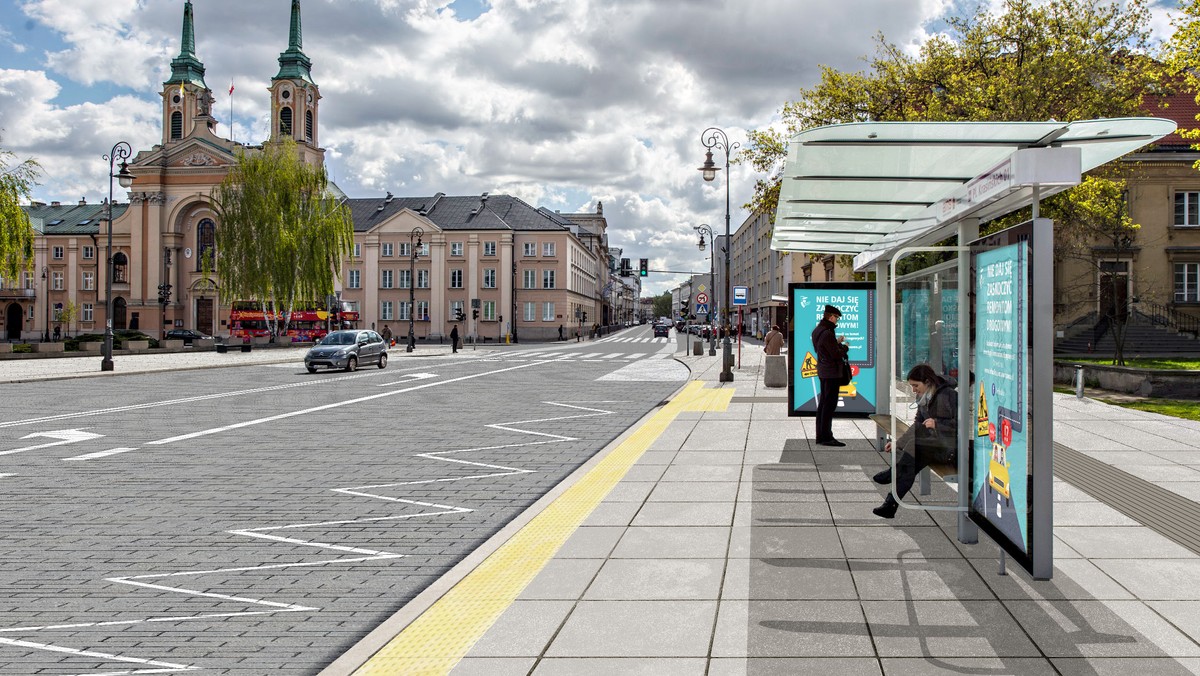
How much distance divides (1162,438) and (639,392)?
462 inches

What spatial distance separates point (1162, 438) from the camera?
1150 cm

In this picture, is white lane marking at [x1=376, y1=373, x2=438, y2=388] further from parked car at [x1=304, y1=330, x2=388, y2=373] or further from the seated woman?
the seated woman

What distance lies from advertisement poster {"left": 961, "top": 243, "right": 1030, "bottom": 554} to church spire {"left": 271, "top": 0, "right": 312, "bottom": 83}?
8311 centimetres

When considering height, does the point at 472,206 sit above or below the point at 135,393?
above

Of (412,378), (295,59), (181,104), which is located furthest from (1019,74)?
(181,104)

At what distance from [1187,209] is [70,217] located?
3930 inches

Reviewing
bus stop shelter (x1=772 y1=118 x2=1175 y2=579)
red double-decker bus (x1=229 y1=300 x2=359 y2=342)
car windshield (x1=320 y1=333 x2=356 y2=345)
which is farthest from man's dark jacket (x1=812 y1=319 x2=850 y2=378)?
red double-decker bus (x1=229 y1=300 x2=359 y2=342)

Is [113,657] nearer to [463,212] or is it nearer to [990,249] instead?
[990,249]

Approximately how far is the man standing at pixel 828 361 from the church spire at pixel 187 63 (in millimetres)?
88299

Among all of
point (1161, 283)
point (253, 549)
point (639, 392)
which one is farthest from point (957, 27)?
point (253, 549)

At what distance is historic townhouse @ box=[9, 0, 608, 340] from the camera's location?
7644 centimetres

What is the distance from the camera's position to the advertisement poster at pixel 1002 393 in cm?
482

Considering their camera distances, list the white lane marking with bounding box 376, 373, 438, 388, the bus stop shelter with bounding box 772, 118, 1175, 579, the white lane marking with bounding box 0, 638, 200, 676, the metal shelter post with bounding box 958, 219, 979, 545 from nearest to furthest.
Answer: the white lane marking with bounding box 0, 638, 200, 676
the bus stop shelter with bounding box 772, 118, 1175, 579
the metal shelter post with bounding box 958, 219, 979, 545
the white lane marking with bounding box 376, 373, 438, 388

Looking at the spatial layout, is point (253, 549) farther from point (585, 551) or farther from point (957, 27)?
point (957, 27)
